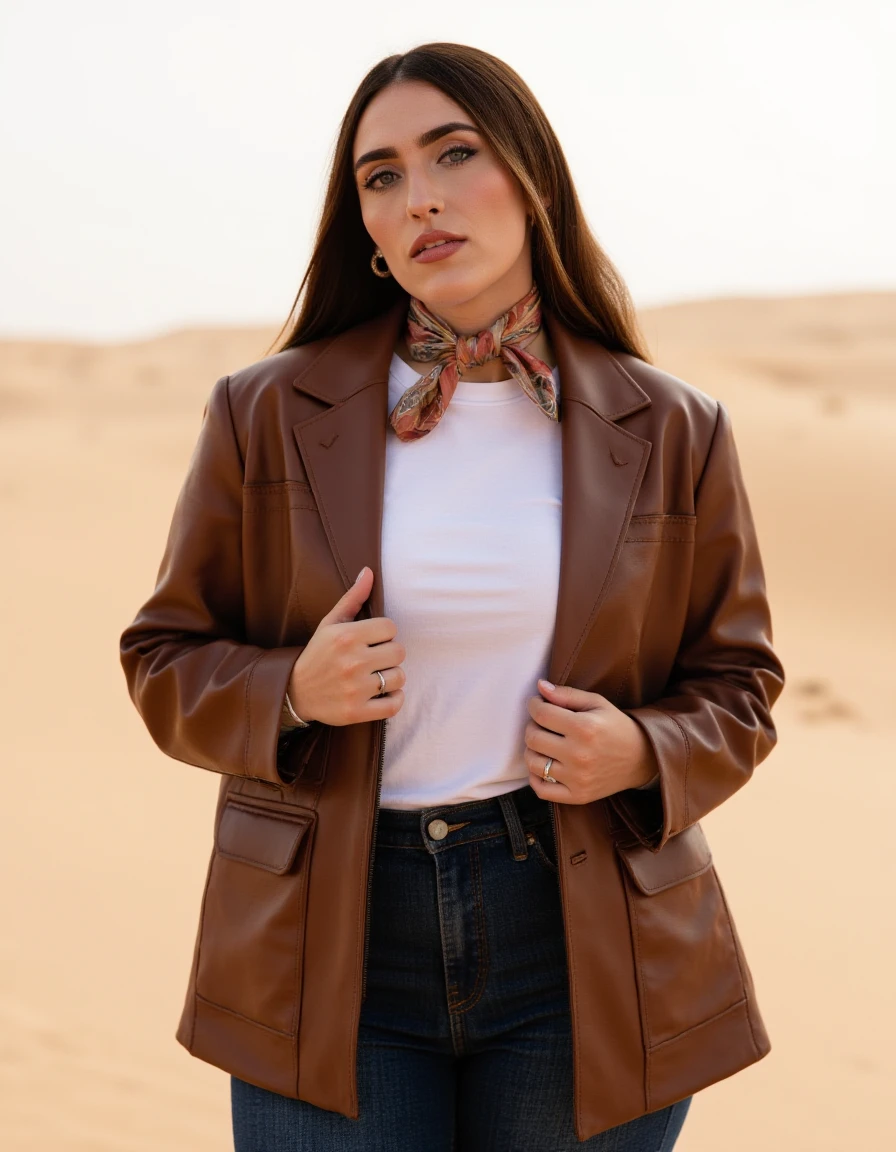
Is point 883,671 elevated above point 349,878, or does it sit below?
below

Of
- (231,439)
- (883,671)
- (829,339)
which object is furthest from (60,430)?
(829,339)

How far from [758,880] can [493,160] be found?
5.33 metres

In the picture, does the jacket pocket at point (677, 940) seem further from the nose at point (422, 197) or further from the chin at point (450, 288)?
the nose at point (422, 197)

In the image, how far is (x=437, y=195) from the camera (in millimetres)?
2443

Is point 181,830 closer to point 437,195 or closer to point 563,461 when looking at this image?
point 563,461

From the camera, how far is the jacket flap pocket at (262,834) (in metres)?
2.32

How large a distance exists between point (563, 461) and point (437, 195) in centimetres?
52

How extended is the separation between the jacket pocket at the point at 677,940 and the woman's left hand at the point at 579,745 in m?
0.18

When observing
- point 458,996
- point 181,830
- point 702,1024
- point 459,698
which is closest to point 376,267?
point 459,698

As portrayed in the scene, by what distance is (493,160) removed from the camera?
2.49m

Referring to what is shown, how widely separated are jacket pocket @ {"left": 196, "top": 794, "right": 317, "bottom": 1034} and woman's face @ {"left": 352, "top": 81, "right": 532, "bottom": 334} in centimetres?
98

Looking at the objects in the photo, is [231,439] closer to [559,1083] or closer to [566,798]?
[566,798]

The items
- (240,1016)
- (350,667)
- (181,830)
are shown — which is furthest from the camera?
(181,830)

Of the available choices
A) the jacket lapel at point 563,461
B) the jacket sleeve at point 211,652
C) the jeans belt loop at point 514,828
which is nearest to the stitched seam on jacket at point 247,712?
the jacket sleeve at point 211,652
